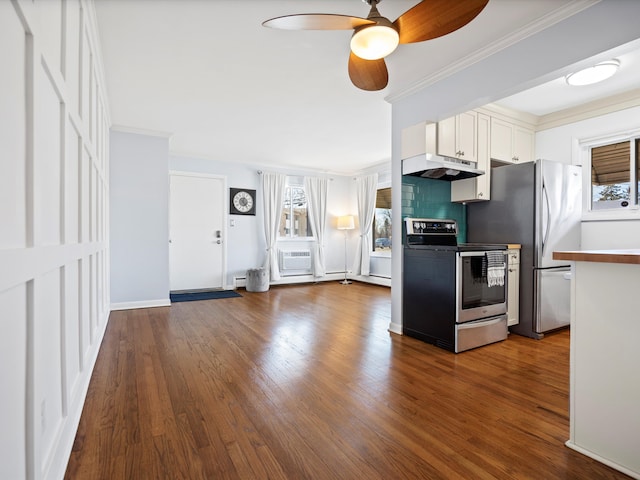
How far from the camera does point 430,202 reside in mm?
3635

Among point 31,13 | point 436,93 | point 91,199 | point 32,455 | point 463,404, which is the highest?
point 436,93

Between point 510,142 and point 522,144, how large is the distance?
1.03ft

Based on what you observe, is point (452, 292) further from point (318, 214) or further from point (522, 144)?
point (318, 214)

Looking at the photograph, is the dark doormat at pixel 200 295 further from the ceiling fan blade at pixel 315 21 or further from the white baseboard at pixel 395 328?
the ceiling fan blade at pixel 315 21

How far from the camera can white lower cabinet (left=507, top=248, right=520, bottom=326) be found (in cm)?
334

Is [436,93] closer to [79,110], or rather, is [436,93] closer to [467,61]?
[467,61]

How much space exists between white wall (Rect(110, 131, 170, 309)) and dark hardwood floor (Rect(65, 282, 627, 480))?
121 cm

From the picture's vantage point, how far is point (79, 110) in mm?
1853

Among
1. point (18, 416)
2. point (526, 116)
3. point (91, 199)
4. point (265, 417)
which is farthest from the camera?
point (526, 116)

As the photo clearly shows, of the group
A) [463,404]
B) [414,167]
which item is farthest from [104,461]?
[414,167]

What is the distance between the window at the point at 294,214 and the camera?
6.93m

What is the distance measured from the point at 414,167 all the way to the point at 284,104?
160 cm

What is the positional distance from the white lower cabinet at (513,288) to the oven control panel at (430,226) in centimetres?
62

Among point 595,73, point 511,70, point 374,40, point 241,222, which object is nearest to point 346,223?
point 241,222
